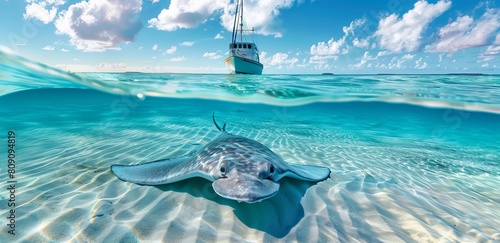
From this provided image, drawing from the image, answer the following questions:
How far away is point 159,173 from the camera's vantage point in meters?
3.70

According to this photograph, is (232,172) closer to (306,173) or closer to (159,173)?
(159,173)

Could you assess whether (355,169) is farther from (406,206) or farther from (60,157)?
(60,157)

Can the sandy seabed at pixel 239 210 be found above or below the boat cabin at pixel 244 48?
below

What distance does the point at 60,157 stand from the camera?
618 centimetres

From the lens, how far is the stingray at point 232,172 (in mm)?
2496

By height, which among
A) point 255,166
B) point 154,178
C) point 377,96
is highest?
point 255,166

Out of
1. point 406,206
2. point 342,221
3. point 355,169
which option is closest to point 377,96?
point 355,169

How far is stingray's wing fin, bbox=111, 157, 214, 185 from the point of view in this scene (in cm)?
325

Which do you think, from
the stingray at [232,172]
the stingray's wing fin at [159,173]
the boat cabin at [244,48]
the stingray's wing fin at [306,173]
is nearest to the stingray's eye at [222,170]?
the stingray at [232,172]

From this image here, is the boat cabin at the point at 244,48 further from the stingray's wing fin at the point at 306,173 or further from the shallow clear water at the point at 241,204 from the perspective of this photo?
the stingray's wing fin at the point at 306,173

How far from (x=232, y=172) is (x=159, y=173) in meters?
1.47

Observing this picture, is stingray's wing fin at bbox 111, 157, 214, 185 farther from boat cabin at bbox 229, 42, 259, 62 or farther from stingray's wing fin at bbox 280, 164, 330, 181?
boat cabin at bbox 229, 42, 259, 62

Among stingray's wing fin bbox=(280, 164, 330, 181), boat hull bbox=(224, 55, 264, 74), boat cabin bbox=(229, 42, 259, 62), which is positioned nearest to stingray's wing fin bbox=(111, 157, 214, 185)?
stingray's wing fin bbox=(280, 164, 330, 181)

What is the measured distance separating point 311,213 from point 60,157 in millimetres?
6643
